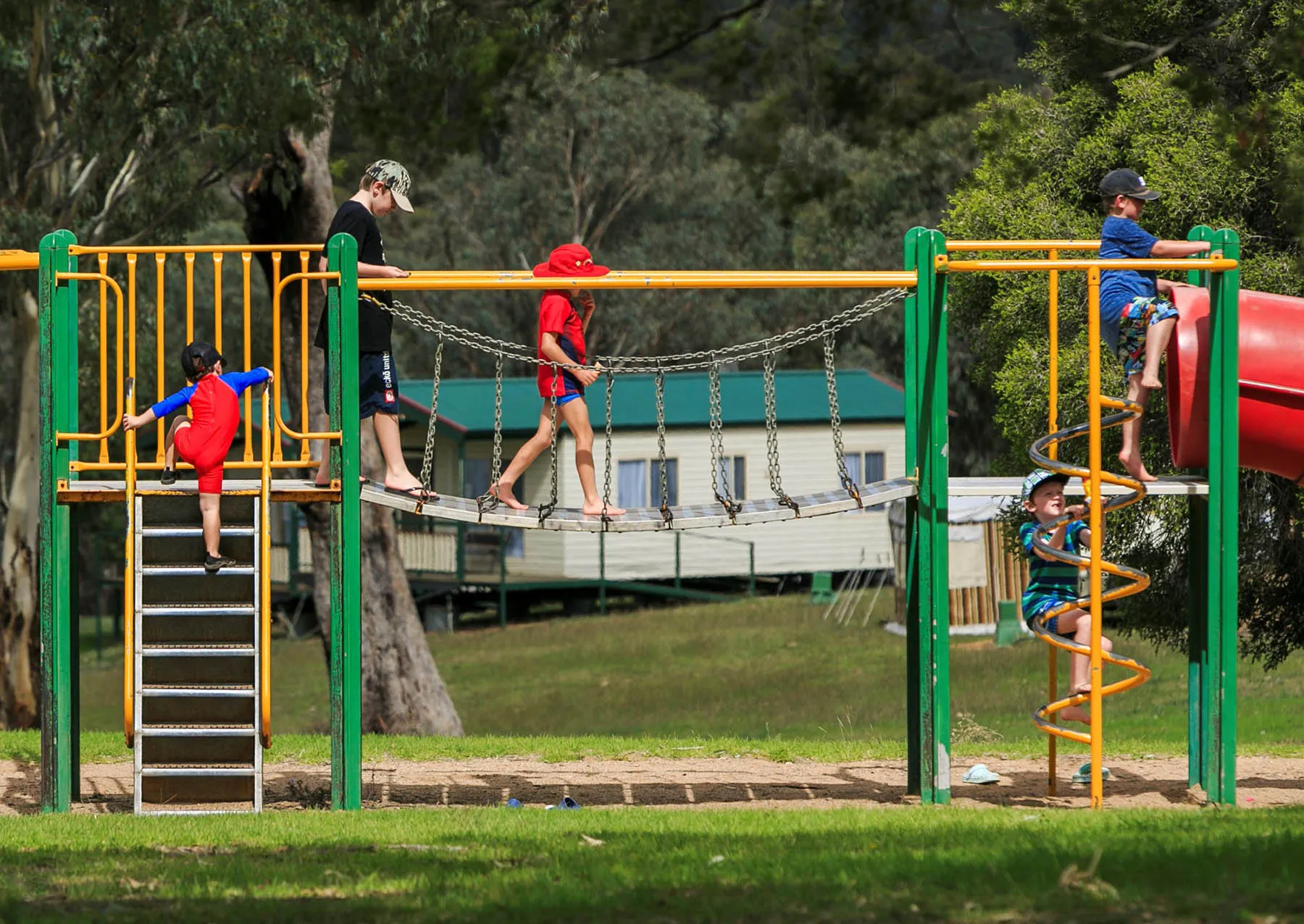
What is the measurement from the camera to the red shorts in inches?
370

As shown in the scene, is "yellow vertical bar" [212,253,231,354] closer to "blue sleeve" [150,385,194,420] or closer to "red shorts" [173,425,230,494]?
"blue sleeve" [150,385,194,420]

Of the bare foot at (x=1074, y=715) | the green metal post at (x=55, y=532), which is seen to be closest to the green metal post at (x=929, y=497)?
the bare foot at (x=1074, y=715)

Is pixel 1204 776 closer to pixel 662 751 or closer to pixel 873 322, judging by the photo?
pixel 662 751

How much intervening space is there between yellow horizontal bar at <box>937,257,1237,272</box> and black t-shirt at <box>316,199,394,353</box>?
2.88 metres

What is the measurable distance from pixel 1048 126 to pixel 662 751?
7.52 metres

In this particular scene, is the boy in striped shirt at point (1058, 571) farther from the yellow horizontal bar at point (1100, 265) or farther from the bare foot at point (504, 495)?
the bare foot at point (504, 495)

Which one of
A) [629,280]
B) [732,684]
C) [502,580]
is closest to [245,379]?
[629,280]

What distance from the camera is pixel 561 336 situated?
9867 mm

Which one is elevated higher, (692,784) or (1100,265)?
(1100,265)

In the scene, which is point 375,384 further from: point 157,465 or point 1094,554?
point 1094,554

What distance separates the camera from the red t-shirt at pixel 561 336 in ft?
32.0

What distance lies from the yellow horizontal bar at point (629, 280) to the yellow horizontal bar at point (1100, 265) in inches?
11.4

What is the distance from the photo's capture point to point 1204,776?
9648 millimetres

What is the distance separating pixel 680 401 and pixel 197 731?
2903 cm
